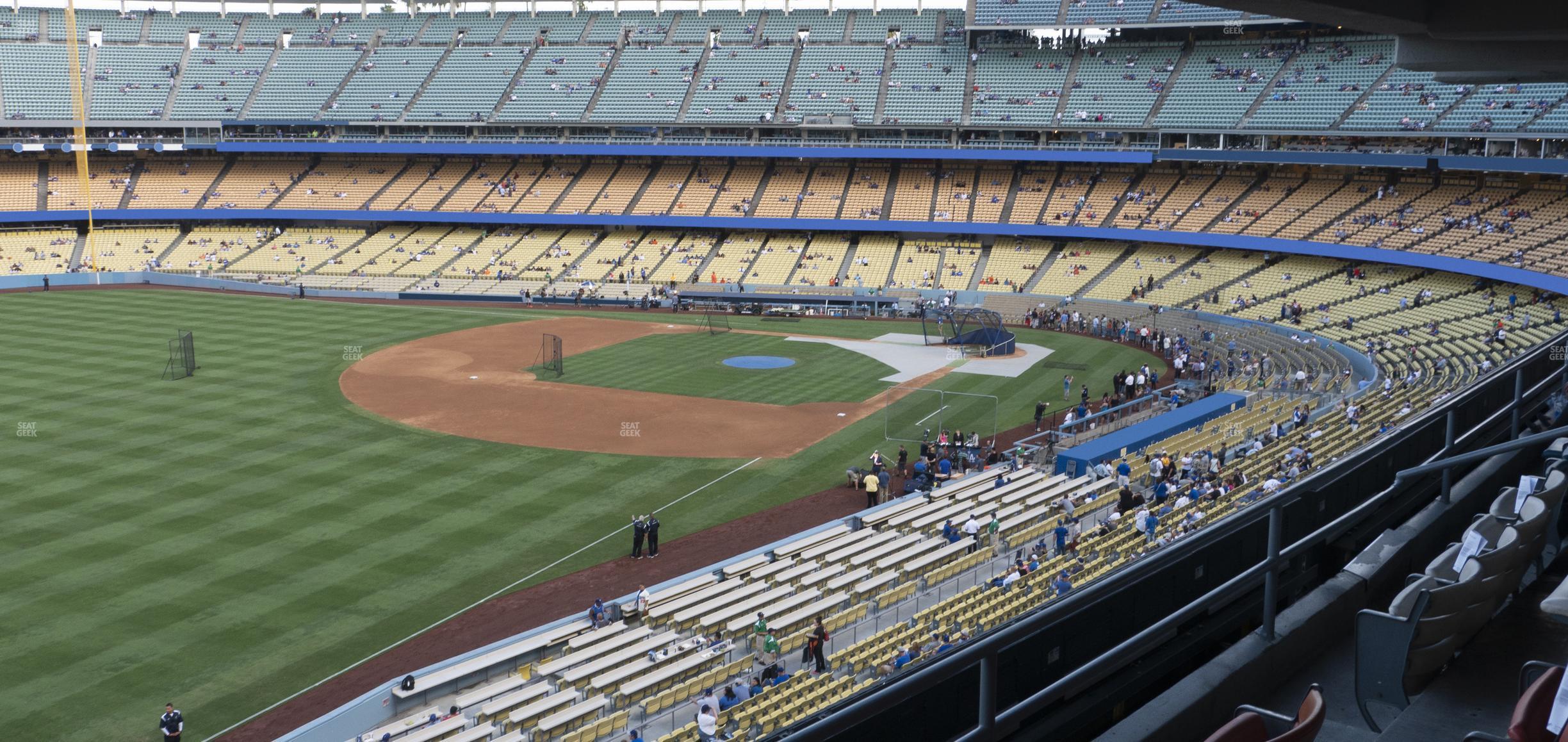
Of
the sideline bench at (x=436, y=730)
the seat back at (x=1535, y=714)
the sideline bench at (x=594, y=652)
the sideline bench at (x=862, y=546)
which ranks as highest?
the seat back at (x=1535, y=714)

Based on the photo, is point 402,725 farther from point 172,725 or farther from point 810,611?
point 810,611

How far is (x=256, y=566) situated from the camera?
2286cm

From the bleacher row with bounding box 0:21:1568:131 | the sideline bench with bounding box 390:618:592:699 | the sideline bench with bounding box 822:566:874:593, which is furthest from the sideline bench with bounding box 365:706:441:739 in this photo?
the bleacher row with bounding box 0:21:1568:131

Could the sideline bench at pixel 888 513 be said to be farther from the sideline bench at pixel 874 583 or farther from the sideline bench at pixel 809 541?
the sideline bench at pixel 874 583

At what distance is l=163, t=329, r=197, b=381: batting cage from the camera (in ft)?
135

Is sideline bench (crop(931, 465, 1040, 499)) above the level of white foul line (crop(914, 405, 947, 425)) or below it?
below

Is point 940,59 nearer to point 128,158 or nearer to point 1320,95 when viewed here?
point 1320,95

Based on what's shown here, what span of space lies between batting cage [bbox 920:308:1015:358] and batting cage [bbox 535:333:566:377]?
16802 millimetres

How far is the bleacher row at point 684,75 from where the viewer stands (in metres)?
66.1

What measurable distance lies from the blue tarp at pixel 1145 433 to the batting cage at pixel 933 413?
14.5 feet

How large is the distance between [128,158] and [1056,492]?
258 feet

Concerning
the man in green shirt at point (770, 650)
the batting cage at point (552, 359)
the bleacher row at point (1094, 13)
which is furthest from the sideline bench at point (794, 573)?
the bleacher row at point (1094, 13)

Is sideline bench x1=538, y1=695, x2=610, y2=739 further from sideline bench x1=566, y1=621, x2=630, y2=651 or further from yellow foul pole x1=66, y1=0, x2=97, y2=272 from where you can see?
yellow foul pole x1=66, y1=0, x2=97, y2=272

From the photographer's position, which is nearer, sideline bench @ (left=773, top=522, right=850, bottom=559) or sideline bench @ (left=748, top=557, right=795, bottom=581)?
sideline bench @ (left=748, top=557, right=795, bottom=581)
